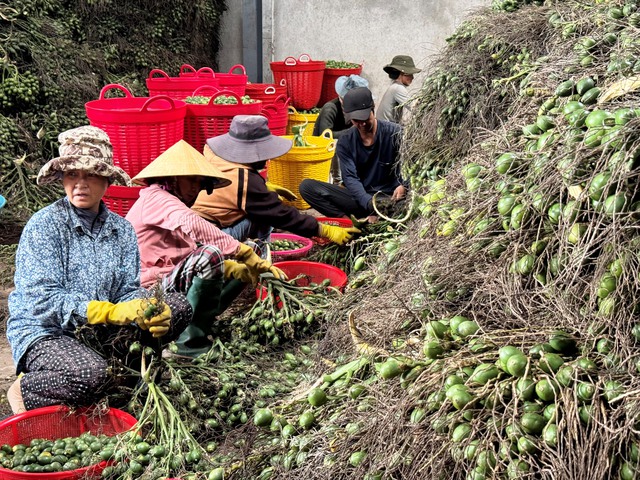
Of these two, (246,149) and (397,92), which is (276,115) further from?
(246,149)

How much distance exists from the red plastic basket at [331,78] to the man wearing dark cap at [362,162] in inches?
154

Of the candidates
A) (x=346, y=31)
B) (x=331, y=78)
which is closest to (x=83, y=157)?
(x=331, y=78)

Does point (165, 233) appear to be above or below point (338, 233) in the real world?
above

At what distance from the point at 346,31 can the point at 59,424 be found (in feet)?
24.6

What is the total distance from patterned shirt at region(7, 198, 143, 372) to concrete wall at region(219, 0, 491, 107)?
600 centimetres

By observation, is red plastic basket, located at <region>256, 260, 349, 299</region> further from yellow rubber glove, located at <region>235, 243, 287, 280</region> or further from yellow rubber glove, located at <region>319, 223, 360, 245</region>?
yellow rubber glove, located at <region>235, 243, 287, 280</region>

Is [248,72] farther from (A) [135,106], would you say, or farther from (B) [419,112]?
(B) [419,112]

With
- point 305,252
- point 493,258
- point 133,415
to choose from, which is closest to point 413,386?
point 493,258

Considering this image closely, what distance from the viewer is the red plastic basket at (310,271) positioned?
4566 mm

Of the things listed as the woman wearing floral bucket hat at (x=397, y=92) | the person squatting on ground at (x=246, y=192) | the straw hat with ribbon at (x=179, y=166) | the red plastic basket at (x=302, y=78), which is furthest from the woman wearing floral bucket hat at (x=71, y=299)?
the red plastic basket at (x=302, y=78)

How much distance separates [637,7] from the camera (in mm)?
A: 3033

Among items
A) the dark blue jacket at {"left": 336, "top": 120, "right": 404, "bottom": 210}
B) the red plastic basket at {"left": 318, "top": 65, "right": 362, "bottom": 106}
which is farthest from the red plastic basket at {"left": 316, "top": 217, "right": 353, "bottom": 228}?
the red plastic basket at {"left": 318, "top": 65, "right": 362, "bottom": 106}

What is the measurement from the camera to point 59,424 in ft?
9.52

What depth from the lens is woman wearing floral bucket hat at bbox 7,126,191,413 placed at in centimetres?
292
